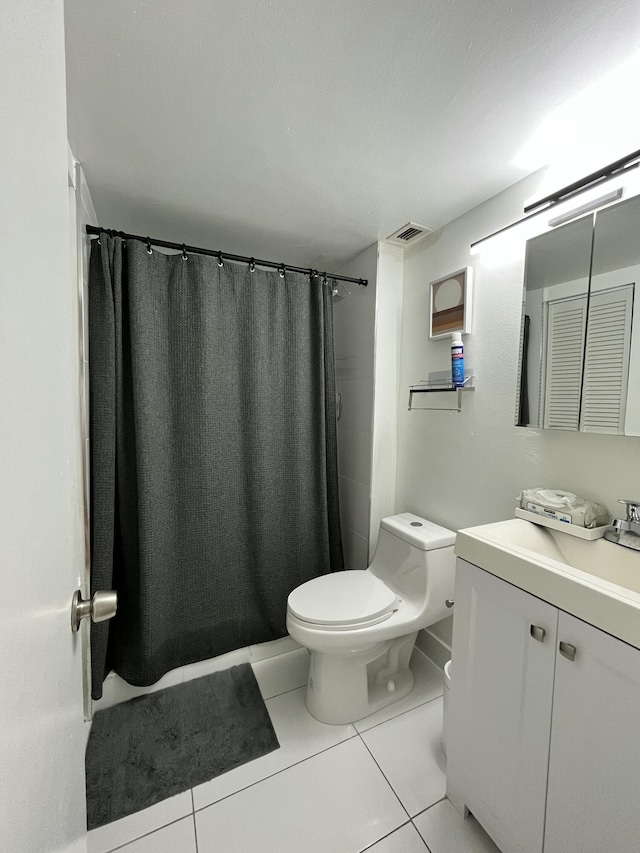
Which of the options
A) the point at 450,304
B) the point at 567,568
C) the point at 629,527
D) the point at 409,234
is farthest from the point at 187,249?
the point at 629,527

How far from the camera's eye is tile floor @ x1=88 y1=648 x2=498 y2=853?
104 centimetres

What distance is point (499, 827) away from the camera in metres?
0.95

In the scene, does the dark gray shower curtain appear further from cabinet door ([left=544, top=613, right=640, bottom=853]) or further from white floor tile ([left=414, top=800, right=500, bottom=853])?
cabinet door ([left=544, top=613, right=640, bottom=853])

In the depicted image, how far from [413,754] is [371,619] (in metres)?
0.49

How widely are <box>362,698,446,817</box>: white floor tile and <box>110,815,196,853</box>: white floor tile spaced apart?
0.64 meters

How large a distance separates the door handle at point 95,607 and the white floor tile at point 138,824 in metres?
1.03

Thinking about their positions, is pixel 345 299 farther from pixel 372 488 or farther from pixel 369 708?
pixel 369 708

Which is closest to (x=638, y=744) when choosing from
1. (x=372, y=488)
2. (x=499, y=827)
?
(x=499, y=827)

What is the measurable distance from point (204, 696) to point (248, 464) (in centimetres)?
104

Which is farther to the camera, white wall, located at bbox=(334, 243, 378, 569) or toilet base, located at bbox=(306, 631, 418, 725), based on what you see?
white wall, located at bbox=(334, 243, 378, 569)

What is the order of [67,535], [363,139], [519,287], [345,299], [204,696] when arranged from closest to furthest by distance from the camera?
[67,535] < [363,139] < [519,287] < [204,696] < [345,299]

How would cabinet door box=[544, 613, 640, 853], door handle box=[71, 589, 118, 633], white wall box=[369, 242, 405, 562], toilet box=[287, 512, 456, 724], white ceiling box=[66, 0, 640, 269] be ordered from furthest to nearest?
white wall box=[369, 242, 405, 562] → toilet box=[287, 512, 456, 724] → white ceiling box=[66, 0, 640, 269] → cabinet door box=[544, 613, 640, 853] → door handle box=[71, 589, 118, 633]

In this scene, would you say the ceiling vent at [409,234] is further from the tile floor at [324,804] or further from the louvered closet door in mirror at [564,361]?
the tile floor at [324,804]

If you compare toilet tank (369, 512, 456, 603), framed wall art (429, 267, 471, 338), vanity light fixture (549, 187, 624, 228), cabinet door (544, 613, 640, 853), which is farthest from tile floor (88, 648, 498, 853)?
vanity light fixture (549, 187, 624, 228)
